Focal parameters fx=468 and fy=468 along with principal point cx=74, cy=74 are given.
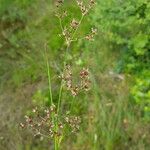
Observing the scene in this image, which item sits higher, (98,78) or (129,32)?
(129,32)

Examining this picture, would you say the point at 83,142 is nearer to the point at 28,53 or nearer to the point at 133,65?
the point at 133,65

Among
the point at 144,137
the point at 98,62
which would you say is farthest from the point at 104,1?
the point at 144,137

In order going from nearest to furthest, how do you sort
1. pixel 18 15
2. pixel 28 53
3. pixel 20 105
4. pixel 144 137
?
pixel 144 137 → pixel 20 105 → pixel 28 53 → pixel 18 15

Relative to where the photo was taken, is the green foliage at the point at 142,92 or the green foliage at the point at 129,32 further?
the green foliage at the point at 129,32

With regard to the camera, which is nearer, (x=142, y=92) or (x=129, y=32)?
(x=142, y=92)

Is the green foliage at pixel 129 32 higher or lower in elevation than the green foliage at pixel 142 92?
higher

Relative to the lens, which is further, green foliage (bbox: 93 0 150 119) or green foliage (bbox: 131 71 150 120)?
green foliage (bbox: 93 0 150 119)

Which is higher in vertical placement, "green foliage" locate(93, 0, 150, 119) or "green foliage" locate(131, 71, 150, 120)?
"green foliage" locate(93, 0, 150, 119)

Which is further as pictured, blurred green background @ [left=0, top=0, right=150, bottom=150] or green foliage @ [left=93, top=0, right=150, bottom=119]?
green foliage @ [left=93, top=0, right=150, bottom=119]
